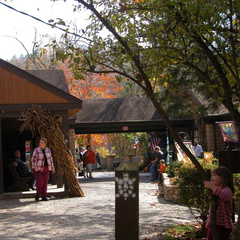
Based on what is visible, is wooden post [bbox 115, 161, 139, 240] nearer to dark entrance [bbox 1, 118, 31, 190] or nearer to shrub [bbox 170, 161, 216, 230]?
shrub [bbox 170, 161, 216, 230]

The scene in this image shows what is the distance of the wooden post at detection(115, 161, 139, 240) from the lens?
6.35 metres

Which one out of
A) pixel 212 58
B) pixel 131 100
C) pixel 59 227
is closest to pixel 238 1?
pixel 212 58

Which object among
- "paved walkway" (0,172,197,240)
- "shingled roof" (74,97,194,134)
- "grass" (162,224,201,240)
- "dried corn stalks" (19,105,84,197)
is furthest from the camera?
"shingled roof" (74,97,194,134)

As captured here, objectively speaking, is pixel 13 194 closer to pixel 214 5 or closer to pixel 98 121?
pixel 214 5

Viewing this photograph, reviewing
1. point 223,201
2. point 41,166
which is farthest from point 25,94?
point 223,201

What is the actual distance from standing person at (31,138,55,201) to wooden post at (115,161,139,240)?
696 centimetres

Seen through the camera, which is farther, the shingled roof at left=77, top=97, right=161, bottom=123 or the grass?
the shingled roof at left=77, top=97, right=161, bottom=123

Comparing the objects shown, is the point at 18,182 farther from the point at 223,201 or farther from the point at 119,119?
the point at 119,119

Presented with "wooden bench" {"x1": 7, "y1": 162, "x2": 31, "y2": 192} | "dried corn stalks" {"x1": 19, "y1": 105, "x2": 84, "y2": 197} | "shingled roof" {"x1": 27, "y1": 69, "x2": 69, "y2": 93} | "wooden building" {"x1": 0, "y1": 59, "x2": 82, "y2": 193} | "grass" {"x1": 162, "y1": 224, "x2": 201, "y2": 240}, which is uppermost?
"shingled roof" {"x1": 27, "y1": 69, "x2": 69, "y2": 93}

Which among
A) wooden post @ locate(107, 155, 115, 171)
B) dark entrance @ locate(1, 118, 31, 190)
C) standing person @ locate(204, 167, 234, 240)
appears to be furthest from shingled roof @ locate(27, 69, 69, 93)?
wooden post @ locate(107, 155, 115, 171)

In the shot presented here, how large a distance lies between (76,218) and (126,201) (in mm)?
3817

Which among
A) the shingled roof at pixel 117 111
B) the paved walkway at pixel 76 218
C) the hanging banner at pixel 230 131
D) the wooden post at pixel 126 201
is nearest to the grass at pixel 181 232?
the paved walkway at pixel 76 218

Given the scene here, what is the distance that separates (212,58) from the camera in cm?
791

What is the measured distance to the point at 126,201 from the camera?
6371 millimetres
